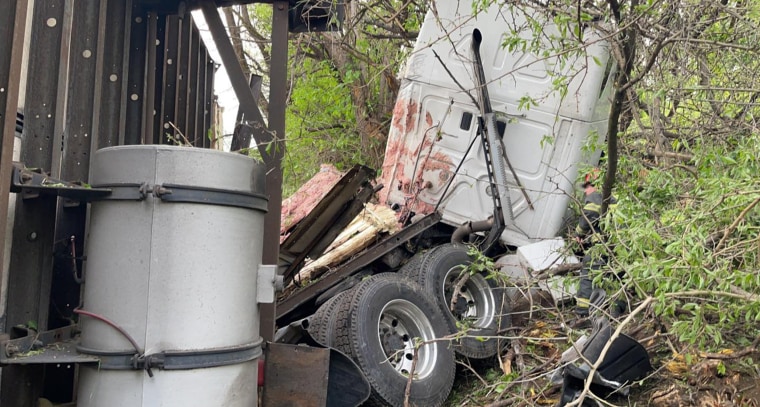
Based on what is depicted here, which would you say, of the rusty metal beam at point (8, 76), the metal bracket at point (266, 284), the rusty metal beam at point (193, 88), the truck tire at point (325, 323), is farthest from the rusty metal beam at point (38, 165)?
the truck tire at point (325, 323)

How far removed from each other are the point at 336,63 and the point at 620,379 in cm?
822

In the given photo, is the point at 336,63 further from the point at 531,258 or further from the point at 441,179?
the point at 531,258

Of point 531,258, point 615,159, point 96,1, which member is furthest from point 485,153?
point 96,1

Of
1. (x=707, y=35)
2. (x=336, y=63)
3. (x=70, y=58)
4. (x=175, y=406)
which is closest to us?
(x=175, y=406)

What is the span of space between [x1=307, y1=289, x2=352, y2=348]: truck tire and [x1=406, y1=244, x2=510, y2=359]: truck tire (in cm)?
115

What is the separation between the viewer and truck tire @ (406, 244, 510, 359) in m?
6.47

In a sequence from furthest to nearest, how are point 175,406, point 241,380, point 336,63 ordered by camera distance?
point 336,63
point 241,380
point 175,406

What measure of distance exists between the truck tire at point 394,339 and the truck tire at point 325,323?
5 cm

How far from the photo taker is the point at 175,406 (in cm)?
315

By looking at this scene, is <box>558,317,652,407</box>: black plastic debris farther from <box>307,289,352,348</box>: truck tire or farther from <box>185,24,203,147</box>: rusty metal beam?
<box>185,24,203,147</box>: rusty metal beam

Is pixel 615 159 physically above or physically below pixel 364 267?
above

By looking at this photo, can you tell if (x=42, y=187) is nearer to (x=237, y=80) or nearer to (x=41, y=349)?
(x=41, y=349)

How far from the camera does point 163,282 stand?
3.17m

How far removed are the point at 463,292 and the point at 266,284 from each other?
3.69 metres
